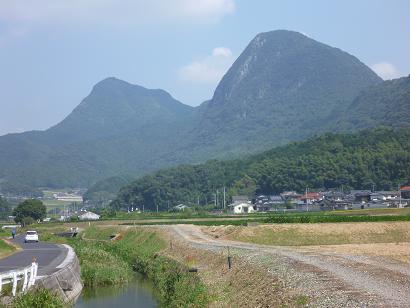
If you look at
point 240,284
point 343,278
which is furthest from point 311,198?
point 343,278

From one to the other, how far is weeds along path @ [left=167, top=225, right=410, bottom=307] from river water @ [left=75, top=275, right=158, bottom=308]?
5.65 meters

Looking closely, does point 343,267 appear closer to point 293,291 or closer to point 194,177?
point 293,291

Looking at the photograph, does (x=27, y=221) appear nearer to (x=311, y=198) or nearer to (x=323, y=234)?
(x=311, y=198)

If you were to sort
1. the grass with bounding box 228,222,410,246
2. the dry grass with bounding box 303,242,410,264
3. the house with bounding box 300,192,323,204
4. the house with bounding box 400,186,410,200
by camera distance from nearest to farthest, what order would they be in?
the dry grass with bounding box 303,242,410,264 < the grass with bounding box 228,222,410,246 < the house with bounding box 400,186,410,200 < the house with bounding box 300,192,323,204

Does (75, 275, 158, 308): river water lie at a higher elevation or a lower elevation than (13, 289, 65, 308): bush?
lower

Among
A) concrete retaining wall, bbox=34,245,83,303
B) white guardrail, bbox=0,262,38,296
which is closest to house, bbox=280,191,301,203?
concrete retaining wall, bbox=34,245,83,303

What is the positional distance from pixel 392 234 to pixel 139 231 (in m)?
25.4

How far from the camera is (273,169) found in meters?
152

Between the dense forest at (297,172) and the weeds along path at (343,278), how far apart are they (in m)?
112

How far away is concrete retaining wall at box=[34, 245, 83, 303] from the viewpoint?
82.0 feet

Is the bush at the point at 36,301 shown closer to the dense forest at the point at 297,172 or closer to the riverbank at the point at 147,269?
the riverbank at the point at 147,269

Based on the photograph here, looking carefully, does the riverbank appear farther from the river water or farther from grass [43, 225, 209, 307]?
the river water

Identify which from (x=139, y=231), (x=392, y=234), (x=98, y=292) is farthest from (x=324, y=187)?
(x=98, y=292)

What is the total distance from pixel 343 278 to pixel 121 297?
14771 millimetres
